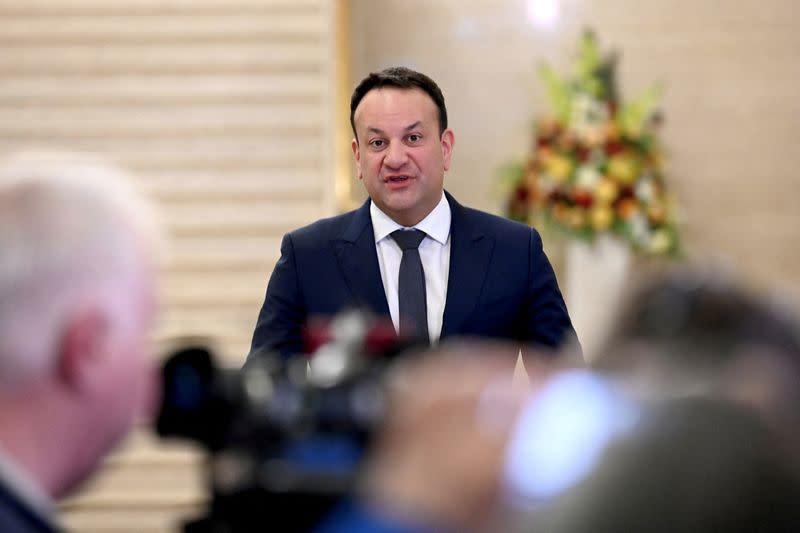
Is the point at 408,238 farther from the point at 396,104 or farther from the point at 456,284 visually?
the point at 396,104

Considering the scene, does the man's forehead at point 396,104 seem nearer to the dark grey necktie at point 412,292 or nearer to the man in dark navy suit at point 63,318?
the dark grey necktie at point 412,292

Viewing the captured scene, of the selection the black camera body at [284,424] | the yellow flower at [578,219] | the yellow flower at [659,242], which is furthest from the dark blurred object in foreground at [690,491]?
the yellow flower at [659,242]

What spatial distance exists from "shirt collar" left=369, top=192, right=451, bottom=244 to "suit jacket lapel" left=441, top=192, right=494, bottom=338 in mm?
24

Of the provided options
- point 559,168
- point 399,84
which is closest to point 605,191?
point 559,168

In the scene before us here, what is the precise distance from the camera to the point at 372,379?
1.17 meters

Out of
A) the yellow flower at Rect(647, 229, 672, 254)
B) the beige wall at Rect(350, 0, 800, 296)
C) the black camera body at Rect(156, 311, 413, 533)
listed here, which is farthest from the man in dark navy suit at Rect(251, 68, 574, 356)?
the beige wall at Rect(350, 0, 800, 296)

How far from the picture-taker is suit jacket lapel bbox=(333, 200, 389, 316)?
305cm

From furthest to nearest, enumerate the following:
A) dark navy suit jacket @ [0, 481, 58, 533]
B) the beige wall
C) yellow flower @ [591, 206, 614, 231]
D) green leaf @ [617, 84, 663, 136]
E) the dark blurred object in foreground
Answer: the beige wall < green leaf @ [617, 84, 663, 136] < yellow flower @ [591, 206, 614, 231] < dark navy suit jacket @ [0, 481, 58, 533] < the dark blurred object in foreground

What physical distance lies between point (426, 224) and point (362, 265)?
22 centimetres

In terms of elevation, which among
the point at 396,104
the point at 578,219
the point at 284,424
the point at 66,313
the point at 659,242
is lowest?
the point at 659,242

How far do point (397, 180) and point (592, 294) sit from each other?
2.24 meters

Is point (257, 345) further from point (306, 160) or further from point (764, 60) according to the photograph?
point (764, 60)

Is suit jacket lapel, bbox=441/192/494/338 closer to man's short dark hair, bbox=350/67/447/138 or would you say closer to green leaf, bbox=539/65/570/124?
man's short dark hair, bbox=350/67/447/138

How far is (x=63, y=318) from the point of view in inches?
47.9
